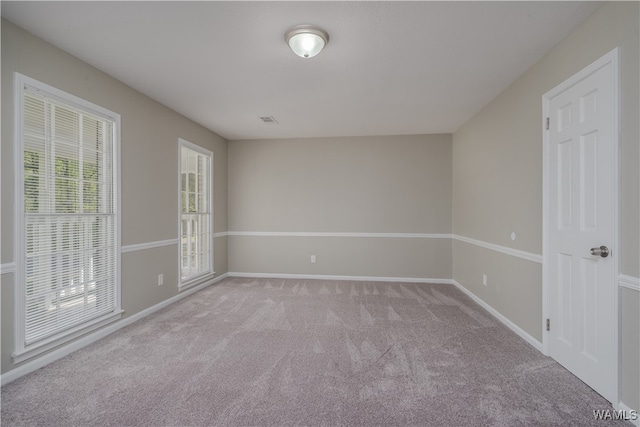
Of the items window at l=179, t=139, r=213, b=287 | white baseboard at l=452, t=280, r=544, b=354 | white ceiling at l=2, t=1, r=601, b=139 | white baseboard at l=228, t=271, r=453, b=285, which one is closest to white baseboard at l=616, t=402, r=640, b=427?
white baseboard at l=452, t=280, r=544, b=354

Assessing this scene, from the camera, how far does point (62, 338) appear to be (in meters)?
2.48

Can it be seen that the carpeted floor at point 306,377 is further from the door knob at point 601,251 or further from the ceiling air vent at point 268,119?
the ceiling air vent at point 268,119

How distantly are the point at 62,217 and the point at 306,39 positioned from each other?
2448 mm

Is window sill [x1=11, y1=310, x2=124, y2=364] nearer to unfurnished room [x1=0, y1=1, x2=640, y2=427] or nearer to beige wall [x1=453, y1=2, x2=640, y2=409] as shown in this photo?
unfurnished room [x1=0, y1=1, x2=640, y2=427]

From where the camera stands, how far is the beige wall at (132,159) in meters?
2.09

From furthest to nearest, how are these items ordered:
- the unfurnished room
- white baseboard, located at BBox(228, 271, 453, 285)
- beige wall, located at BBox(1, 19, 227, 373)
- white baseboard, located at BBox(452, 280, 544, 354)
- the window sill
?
white baseboard, located at BBox(228, 271, 453, 285) < white baseboard, located at BBox(452, 280, 544, 354) < the window sill < beige wall, located at BBox(1, 19, 227, 373) < the unfurnished room

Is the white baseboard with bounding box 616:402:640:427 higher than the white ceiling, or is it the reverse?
the white ceiling

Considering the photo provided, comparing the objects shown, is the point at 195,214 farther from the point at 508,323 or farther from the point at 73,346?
the point at 508,323

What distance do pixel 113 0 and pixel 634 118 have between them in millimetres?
3189

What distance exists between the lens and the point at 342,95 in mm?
3359

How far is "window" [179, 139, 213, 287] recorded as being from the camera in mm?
4277

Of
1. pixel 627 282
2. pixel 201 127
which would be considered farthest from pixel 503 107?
pixel 201 127

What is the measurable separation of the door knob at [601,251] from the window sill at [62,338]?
4030 millimetres

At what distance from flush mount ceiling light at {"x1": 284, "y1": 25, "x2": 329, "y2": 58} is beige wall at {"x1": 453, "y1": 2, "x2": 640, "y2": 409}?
1.82 m
